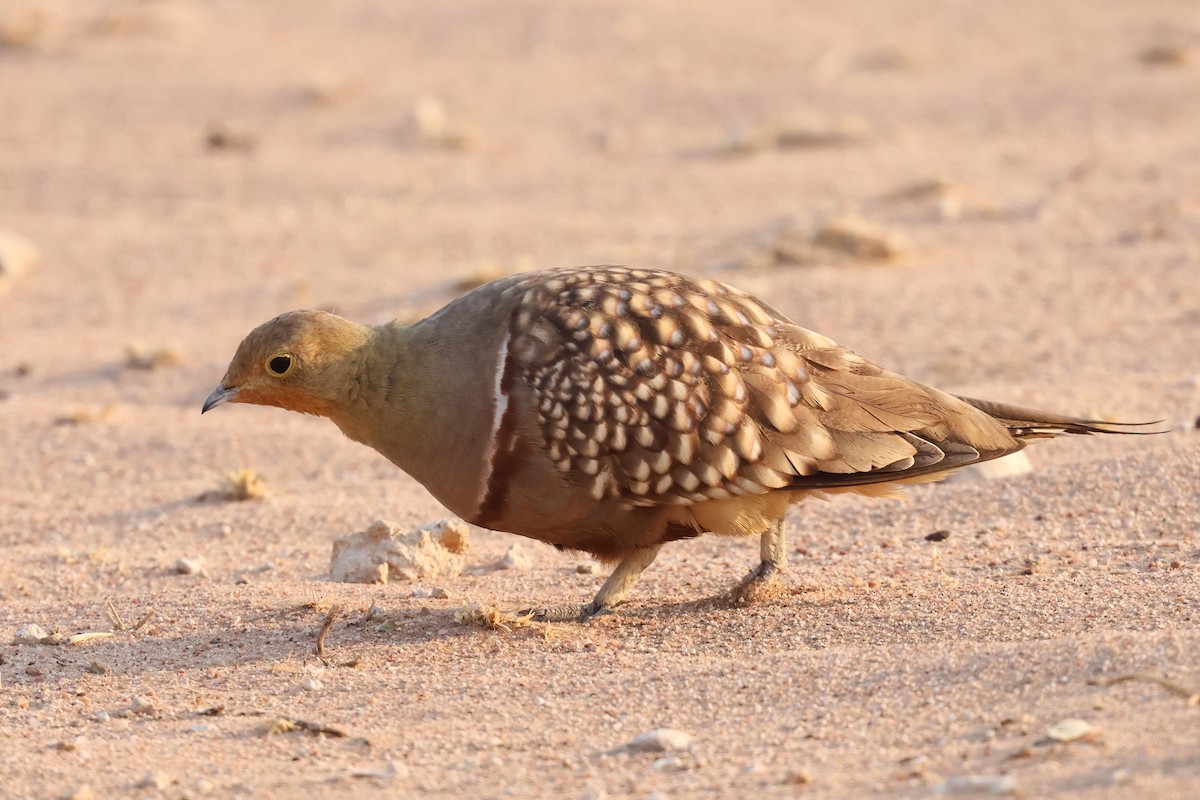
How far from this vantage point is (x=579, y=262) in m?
10.7

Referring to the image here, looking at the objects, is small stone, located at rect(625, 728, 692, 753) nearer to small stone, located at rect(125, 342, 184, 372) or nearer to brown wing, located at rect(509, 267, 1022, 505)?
brown wing, located at rect(509, 267, 1022, 505)

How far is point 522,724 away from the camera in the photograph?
14.9 ft

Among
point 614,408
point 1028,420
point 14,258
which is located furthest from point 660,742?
point 14,258

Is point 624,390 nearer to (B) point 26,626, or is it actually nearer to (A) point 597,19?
(B) point 26,626

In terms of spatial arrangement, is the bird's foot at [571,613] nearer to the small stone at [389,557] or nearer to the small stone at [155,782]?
the small stone at [389,557]

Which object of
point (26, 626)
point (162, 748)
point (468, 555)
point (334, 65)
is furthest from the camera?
point (334, 65)

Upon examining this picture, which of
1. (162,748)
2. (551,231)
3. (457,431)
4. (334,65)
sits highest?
(334,65)

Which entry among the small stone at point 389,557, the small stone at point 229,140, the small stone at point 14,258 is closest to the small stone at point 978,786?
the small stone at point 389,557

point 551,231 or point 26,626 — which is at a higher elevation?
point 551,231

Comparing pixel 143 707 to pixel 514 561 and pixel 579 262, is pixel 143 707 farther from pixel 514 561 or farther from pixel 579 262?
pixel 579 262

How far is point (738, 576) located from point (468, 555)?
1.12 m

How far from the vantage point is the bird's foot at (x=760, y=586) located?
5570 mm

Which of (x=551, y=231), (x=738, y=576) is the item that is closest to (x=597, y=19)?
(x=551, y=231)

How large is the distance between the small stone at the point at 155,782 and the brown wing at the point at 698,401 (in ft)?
5.10
